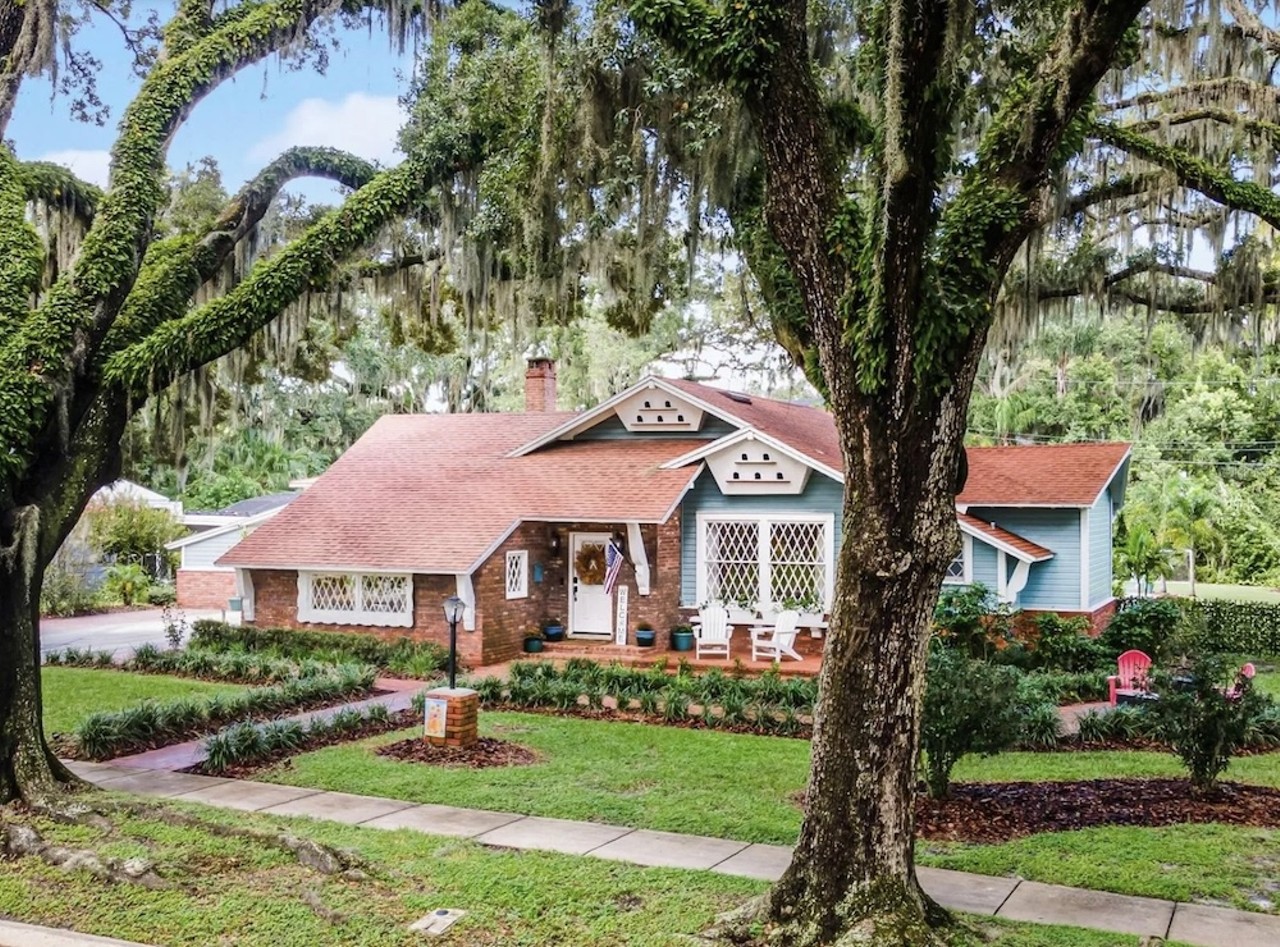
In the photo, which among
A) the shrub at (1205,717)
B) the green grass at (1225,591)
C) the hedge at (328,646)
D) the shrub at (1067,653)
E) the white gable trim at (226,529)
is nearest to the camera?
the shrub at (1205,717)

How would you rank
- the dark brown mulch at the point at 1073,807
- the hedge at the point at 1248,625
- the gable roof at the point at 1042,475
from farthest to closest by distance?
the hedge at the point at 1248,625, the gable roof at the point at 1042,475, the dark brown mulch at the point at 1073,807

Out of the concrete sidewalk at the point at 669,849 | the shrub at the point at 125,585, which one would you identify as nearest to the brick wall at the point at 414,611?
the concrete sidewalk at the point at 669,849

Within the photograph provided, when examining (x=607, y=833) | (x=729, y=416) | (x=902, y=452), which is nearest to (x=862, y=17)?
(x=902, y=452)

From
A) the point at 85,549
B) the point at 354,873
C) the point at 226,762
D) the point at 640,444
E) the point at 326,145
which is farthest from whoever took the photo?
the point at 85,549

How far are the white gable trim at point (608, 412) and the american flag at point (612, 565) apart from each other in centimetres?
295

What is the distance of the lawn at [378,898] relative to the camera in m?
5.46

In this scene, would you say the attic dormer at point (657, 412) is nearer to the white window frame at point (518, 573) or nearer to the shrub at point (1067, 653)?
the white window frame at point (518, 573)

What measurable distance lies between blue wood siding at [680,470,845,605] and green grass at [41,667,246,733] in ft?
24.4

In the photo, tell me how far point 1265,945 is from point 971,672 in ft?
9.97

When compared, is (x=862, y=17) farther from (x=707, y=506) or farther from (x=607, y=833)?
(x=707, y=506)

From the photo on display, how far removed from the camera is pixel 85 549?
25.2m

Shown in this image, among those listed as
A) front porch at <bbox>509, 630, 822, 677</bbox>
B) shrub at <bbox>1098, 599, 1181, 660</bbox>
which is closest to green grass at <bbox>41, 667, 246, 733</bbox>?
front porch at <bbox>509, 630, 822, 677</bbox>

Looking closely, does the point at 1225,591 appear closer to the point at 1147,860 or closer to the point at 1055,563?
the point at 1055,563

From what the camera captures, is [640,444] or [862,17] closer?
[862,17]
